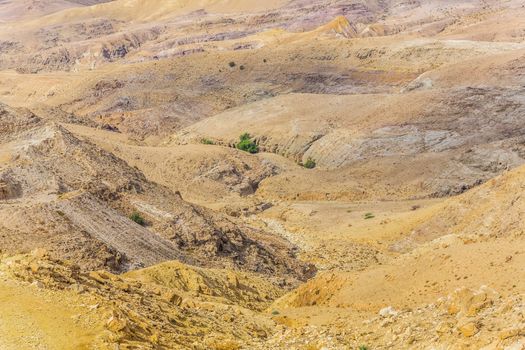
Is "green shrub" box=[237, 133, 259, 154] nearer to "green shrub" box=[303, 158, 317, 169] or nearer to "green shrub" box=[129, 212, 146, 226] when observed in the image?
"green shrub" box=[303, 158, 317, 169]

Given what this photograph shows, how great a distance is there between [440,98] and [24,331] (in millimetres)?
44237

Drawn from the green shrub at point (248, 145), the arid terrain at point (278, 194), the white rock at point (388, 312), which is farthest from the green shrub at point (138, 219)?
the green shrub at point (248, 145)

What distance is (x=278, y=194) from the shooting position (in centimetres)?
4425

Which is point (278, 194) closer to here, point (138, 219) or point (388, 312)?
point (138, 219)

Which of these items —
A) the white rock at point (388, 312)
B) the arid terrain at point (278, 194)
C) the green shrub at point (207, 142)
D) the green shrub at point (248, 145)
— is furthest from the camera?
the green shrub at point (207, 142)

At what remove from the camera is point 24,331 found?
444 inches

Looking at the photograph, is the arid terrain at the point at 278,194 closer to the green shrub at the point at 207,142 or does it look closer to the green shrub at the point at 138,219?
the green shrub at the point at 138,219

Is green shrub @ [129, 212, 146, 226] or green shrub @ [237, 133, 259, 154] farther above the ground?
green shrub @ [129, 212, 146, 226]

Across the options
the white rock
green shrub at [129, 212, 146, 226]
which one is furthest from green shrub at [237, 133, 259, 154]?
the white rock

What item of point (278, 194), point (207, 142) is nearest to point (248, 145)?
point (207, 142)

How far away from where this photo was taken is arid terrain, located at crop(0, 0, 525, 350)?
13.3 m

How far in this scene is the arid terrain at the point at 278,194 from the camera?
1333cm

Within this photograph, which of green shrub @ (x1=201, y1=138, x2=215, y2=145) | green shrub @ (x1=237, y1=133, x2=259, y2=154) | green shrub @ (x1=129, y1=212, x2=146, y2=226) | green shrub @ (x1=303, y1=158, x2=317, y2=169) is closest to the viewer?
green shrub @ (x1=129, y1=212, x2=146, y2=226)

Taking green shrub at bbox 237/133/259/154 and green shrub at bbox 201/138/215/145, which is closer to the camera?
green shrub at bbox 237/133/259/154
